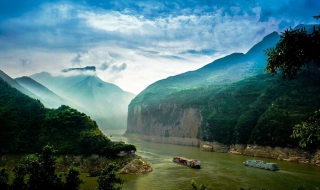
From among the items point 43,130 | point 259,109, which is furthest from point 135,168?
point 259,109

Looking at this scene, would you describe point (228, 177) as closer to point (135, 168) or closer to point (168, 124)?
point (135, 168)

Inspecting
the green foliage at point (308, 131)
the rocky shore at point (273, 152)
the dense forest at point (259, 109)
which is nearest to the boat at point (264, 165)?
the rocky shore at point (273, 152)

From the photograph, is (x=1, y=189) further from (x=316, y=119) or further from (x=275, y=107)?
(x=275, y=107)

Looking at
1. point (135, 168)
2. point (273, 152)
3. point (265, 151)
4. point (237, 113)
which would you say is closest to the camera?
point (135, 168)

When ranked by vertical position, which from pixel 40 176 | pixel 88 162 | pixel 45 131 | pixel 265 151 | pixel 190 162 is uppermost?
pixel 40 176

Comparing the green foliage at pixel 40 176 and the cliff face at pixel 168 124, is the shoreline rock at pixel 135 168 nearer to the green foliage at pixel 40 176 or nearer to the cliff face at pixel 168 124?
the green foliage at pixel 40 176

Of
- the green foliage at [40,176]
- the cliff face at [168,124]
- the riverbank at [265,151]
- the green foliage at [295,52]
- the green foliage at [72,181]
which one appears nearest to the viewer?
the green foliage at [295,52]
